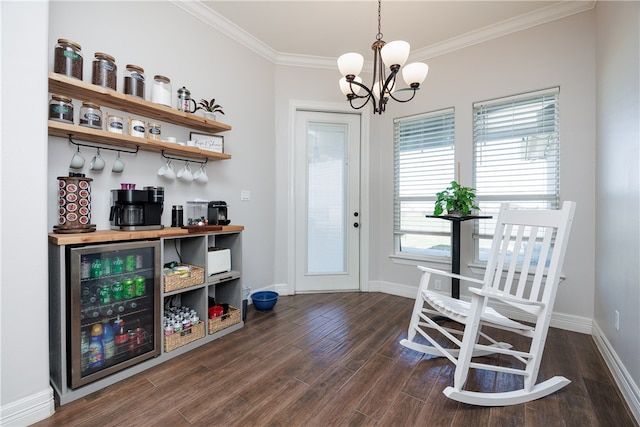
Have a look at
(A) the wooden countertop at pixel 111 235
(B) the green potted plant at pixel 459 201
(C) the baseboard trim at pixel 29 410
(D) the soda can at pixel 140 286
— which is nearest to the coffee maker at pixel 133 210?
(A) the wooden countertop at pixel 111 235

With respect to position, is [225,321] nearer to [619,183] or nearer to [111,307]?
[111,307]

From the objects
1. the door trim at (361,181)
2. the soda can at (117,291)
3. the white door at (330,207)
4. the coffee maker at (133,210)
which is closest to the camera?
the soda can at (117,291)

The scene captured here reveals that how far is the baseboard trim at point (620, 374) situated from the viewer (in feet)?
4.82

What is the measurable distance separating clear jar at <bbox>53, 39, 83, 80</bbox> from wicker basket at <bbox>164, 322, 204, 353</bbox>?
175cm

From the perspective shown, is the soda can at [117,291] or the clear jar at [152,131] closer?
the soda can at [117,291]

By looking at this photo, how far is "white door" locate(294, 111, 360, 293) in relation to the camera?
3475 mm

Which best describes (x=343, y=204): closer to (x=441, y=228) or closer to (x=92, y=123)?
(x=441, y=228)

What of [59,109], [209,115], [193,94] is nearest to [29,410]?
[59,109]

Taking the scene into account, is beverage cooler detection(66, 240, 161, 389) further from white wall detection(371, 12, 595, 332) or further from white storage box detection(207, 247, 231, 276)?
white wall detection(371, 12, 595, 332)

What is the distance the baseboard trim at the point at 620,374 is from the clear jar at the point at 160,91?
11.1ft

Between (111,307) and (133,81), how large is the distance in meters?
1.51

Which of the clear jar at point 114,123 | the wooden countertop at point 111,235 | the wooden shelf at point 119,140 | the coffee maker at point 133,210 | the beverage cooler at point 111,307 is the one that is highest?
the clear jar at point 114,123

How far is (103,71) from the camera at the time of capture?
1809 millimetres

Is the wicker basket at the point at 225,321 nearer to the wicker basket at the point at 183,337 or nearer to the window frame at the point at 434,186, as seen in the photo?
the wicker basket at the point at 183,337
